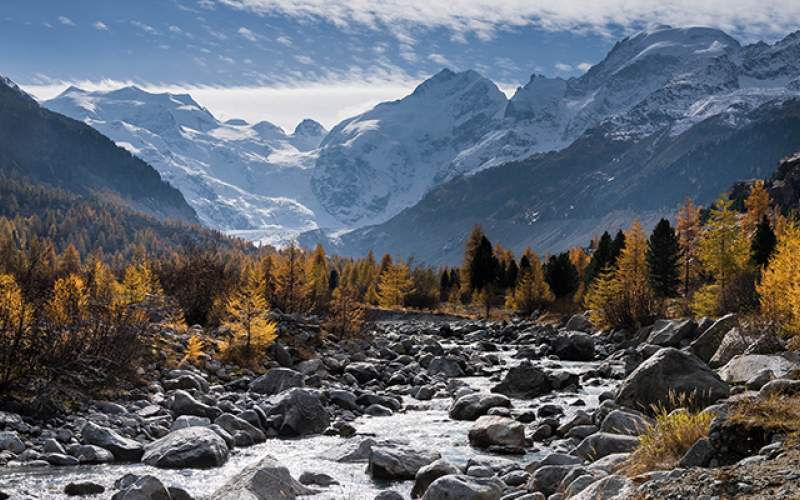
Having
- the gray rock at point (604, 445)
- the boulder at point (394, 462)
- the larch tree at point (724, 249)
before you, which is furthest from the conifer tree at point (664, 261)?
the boulder at point (394, 462)

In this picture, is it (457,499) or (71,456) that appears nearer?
(457,499)

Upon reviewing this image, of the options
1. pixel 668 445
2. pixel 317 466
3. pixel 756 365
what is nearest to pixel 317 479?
pixel 317 466

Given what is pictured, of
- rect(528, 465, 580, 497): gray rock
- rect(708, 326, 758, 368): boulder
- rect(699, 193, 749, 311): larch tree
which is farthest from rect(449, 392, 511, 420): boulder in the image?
rect(699, 193, 749, 311): larch tree

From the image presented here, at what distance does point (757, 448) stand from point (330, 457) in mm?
9393

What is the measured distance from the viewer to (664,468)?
7586 millimetres

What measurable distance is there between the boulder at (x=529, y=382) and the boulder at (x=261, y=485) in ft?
44.7

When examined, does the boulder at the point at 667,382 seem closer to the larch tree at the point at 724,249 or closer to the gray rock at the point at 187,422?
the gray rock at the point at 187,422

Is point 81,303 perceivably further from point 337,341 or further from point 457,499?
point 337,341

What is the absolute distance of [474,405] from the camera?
19.0 metres

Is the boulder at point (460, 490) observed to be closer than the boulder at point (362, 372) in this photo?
Yes

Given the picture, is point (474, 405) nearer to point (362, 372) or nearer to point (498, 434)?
point (498, 434)

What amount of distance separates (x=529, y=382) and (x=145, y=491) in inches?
641

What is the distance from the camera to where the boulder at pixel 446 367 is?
2828cm

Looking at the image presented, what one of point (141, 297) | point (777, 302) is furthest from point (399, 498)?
point (141, 297)
